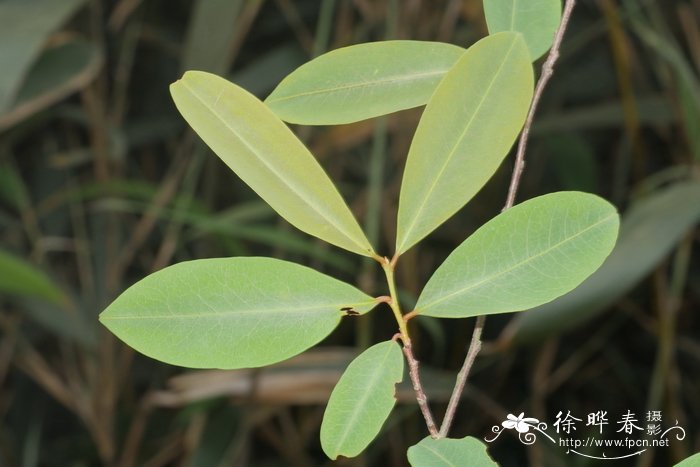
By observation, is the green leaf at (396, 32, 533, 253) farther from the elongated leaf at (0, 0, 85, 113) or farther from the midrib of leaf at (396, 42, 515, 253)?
the elongated leaf at (0, 0, 85, 113)

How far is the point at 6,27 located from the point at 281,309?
0.45 m

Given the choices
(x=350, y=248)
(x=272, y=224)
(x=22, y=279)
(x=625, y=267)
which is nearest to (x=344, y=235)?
(x=350, y=248)

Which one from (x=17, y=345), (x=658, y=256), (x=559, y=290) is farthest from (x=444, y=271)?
(x=17, y=345)

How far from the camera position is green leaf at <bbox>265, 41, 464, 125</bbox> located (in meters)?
0.15

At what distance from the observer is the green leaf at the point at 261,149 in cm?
14

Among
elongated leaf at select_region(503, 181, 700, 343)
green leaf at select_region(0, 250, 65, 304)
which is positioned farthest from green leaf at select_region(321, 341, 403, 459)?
green leaf at select_region(0, 250, 65, 304)

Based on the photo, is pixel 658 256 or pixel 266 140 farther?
pixel 658 256

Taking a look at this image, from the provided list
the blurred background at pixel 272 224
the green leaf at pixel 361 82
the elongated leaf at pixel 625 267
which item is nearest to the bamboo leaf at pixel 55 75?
the blurred background at pixel 272 224

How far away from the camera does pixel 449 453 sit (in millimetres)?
123

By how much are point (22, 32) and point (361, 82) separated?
41cm

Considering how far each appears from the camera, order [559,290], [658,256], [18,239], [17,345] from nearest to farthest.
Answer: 1. [559,290]
2. [658,256]
3. [17,345]
4. [18,239]

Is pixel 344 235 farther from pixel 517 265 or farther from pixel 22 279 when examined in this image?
pixel 22 279

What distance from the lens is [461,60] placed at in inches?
5.2

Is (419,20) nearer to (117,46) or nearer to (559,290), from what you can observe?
(117,46)
